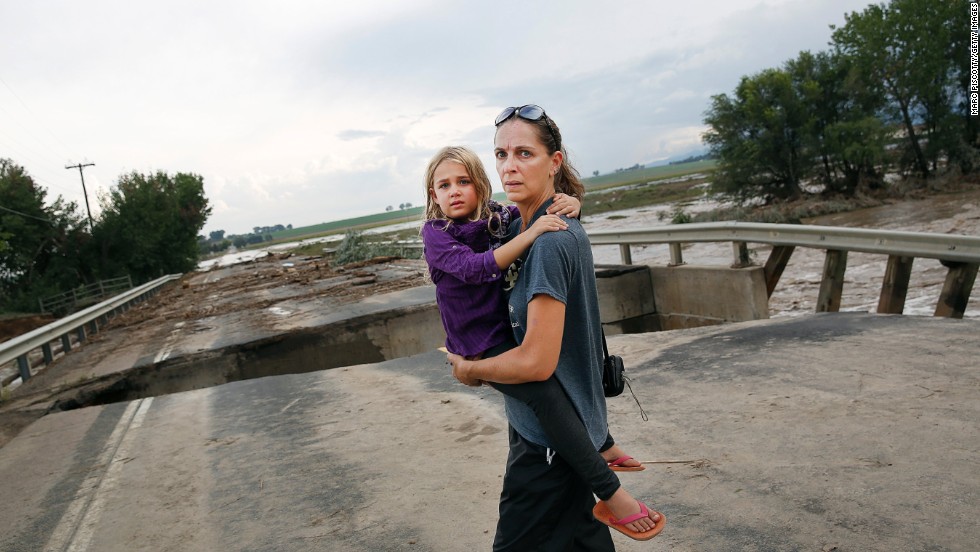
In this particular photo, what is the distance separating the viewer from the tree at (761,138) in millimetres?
40594

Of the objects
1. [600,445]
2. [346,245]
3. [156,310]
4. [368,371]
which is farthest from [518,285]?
[346,245]

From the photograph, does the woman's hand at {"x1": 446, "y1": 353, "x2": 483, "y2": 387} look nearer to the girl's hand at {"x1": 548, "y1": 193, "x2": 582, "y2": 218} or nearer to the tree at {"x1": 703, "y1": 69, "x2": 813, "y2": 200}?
the girl's hand at {"x1": 548, "y1": 193, "x2": 582, "y2": 218}

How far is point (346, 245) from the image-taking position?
90.6 feet

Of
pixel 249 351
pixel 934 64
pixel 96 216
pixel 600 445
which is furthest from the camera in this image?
pixel 96 216

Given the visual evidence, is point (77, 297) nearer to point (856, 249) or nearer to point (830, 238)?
point (830, 238)

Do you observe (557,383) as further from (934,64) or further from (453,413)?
(934,64)

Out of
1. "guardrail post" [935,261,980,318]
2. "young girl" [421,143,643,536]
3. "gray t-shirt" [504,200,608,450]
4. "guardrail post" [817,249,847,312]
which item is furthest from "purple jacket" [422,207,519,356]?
"guardrail post" [817,249,847,312]

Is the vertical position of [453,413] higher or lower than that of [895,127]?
lower

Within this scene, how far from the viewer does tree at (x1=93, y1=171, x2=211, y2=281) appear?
206 ft

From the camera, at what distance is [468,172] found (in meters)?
2.62

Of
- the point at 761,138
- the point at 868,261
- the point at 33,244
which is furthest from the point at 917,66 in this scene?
the point at 33,244

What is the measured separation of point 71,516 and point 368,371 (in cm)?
363

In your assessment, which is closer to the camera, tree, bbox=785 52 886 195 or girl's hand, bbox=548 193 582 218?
girl's hand, bbox=548 193 582 218

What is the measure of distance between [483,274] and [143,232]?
68.3m
